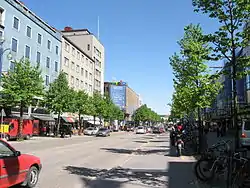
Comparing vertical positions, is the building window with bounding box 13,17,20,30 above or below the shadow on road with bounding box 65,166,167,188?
above

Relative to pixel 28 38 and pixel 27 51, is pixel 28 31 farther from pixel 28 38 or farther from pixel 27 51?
pixel 27 51

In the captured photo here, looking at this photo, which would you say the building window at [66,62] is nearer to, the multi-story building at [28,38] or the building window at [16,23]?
the multi-story building at [28,38]

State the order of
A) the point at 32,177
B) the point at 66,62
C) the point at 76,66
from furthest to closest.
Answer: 1. the point at 76,66
2. the point at 66,62
3. the point at 32,177

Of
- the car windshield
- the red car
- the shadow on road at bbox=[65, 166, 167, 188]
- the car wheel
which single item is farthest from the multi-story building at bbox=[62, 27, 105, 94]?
the car windshield

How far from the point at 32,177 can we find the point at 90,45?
71.0m

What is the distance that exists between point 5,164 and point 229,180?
5309 millimetres

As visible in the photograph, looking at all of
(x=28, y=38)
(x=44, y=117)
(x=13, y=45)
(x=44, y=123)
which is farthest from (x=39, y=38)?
(x=44, y=123)

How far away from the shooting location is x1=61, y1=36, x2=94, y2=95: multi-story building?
58.6 meters

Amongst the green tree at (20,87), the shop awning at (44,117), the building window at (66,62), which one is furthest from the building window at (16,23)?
the building window at (66,62)

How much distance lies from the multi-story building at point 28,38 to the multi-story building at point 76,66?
10.9 ft

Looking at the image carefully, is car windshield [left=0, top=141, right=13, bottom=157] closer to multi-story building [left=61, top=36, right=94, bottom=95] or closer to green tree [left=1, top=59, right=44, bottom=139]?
green tree [left=1, top=59, right=44, bottom=139]

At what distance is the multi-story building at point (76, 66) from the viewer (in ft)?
192

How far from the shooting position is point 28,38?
43.9 m

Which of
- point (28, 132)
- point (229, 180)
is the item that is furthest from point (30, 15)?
point (229, 180)
